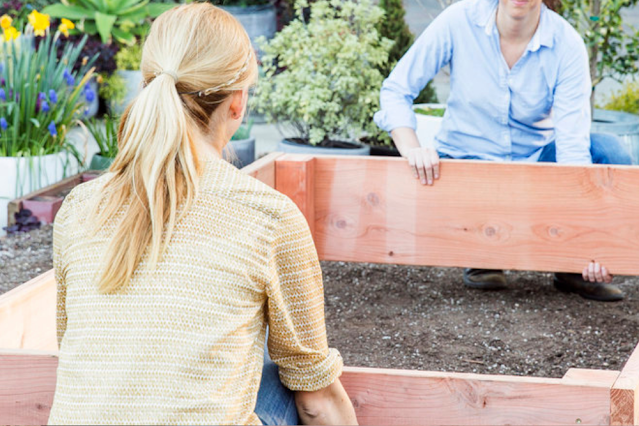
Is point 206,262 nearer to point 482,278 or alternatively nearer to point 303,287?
point 303,287

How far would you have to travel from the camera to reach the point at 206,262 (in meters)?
1.34

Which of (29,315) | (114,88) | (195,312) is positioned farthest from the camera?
(114,88)

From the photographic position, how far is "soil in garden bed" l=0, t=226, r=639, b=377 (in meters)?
2.75

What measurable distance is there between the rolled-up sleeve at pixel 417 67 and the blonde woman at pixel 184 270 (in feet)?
5.28

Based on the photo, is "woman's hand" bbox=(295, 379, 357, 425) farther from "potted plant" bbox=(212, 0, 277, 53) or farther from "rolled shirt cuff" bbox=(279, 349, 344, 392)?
"potted plant" bbox=(212, 0, 277, 53)

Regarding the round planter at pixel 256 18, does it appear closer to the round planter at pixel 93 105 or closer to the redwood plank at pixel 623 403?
the round planter at pixel 93 105

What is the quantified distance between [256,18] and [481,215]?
→ 4.39m

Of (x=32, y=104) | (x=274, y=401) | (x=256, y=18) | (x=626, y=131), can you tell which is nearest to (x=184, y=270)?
(x=274, y=401)

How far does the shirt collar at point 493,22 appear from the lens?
3.02 m

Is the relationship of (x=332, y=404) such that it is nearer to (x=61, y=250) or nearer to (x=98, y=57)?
(x=61, y=250)

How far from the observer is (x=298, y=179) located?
295 centimetres

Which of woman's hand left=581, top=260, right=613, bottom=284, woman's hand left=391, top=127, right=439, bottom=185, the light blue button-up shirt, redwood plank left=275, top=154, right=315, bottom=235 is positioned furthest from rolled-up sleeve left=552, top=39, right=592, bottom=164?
redwood plank left=275, top=154, right=315, bottom=235

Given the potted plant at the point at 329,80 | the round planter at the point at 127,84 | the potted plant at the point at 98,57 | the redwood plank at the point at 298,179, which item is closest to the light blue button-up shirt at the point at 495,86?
the redwood plank at the point at 298,179

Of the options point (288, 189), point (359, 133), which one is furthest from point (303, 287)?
point (359, 133)
